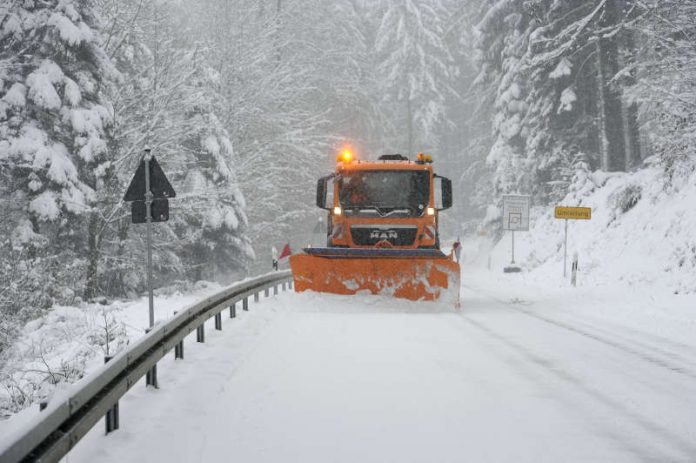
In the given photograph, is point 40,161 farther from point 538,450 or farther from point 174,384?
point 538,450

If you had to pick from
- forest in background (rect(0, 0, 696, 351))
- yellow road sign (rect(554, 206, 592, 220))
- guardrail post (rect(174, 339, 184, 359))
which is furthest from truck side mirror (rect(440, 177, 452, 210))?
guardrail post (rect(174, 339, 184, 359))

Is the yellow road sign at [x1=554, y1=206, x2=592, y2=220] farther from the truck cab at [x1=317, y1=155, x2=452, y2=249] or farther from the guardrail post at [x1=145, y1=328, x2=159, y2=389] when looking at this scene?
the guardrail post at [x1=145, y1=328, x2=159, y2=389]

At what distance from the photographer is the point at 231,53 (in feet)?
78.8

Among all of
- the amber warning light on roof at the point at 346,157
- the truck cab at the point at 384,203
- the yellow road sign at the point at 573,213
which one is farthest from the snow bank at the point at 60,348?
the yellow road sign at the point at 573,213

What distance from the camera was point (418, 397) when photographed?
514 centimetres

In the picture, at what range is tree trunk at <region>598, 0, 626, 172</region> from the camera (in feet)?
69.7

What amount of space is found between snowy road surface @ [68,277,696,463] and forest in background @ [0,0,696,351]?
18.2 feet

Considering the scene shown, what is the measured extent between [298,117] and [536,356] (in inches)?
870

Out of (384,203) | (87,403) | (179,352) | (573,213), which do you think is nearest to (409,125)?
(573,213)

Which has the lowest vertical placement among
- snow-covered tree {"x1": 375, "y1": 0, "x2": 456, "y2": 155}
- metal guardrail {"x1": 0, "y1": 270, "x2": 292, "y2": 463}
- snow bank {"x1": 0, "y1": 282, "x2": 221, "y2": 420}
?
snow bank {"x1": 0, "y1": 282, "x2": 221, "y2": 420}

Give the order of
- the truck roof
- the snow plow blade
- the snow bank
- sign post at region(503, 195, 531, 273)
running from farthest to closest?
sign post at region(503, 195, 531, 273) < the truck roof < the snow plow blade < the snow bank

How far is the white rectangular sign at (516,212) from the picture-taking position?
75.1 feet

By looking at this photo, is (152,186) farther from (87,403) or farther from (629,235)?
→ (629,235)

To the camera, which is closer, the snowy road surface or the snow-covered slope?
the snowy road surface
